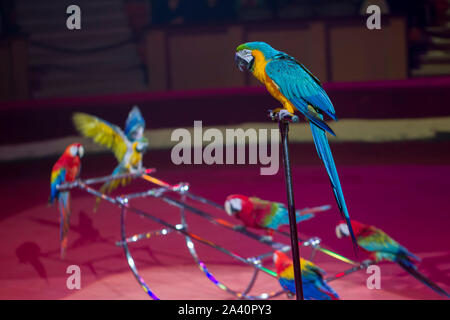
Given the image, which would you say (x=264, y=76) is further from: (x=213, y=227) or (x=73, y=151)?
(x=213, y=227)

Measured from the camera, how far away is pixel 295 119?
4.08 ft

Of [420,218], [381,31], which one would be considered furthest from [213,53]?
[420,218]

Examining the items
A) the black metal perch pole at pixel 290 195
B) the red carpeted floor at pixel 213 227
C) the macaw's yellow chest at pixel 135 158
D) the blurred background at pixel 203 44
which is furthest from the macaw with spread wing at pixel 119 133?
the blurred background at pixel 203 44

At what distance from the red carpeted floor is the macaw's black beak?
175 centimetres

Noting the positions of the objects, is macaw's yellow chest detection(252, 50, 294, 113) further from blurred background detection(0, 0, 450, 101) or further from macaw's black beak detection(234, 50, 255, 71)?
blurred background detection(0, 0, 450, 101)

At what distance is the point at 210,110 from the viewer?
20.2 ft

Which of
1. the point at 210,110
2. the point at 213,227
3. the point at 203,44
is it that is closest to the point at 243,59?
the point at 213,227

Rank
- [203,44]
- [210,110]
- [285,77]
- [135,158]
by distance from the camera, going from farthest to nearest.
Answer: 1. [203,44]
2. [210,110]
3. [135,158]
4. [285,77]

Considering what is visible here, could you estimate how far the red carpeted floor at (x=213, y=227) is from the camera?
10.0 ft

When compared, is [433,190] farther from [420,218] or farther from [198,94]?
[198,94]

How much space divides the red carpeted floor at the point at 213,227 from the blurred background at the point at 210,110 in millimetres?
17

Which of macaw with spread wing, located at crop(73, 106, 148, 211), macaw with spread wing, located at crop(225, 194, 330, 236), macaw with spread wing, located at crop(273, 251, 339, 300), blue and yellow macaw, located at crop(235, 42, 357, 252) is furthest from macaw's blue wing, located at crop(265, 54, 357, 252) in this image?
macaw with spread wing, located at crop(73, 106, 148, 211)

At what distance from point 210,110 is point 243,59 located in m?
4.83
